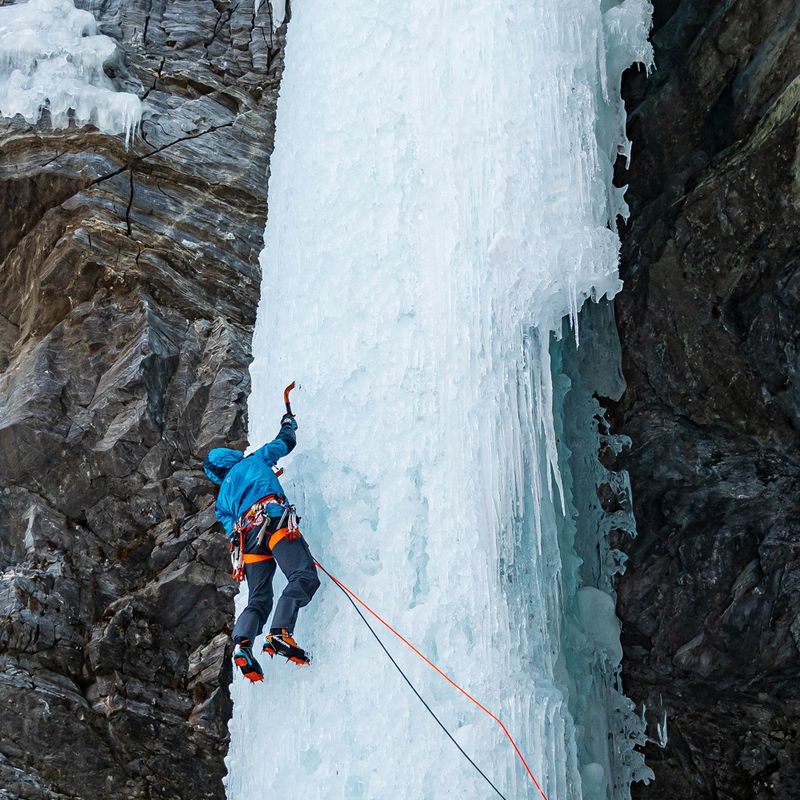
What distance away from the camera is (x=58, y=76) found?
23.7 feet

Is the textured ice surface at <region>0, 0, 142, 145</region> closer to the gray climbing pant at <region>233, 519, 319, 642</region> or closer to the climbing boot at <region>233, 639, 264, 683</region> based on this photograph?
the gray climbing pant at <region>233, 519, 319, 642</region>

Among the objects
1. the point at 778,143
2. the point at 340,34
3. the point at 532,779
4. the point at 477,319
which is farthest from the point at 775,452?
the point at 340,34

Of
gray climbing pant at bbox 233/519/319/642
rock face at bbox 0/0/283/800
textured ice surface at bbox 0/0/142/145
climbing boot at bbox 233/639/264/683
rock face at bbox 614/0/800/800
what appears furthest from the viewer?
textured ice surface at bbox 0/0/142/145

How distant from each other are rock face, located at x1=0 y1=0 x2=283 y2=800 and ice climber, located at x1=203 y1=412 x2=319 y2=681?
→ 3.46 ft

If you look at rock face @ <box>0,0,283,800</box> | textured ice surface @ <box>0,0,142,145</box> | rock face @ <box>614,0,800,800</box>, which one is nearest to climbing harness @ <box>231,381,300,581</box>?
rock face @ <box>0,0,283,800</box>

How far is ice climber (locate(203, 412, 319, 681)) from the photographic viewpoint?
491 cm

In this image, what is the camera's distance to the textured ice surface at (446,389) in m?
4.97

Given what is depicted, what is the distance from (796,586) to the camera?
6891 mm

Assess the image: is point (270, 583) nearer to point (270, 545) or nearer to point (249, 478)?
point (270, 545)

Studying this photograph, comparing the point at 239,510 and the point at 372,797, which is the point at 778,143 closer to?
the point at 239,510

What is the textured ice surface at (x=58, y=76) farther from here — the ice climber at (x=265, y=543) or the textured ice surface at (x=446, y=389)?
the ice climber at (x=265, y=543)

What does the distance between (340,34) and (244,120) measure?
1.01 m

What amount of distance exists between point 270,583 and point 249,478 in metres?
0.58

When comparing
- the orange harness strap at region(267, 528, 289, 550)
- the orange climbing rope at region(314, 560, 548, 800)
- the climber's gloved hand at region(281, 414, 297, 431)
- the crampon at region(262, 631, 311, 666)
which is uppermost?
the climber's gloved hand at region(281, 414, 297, 431)
